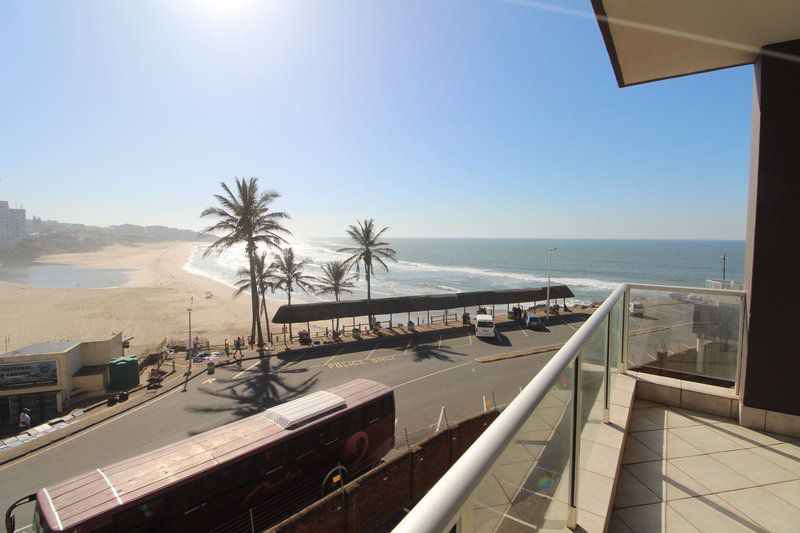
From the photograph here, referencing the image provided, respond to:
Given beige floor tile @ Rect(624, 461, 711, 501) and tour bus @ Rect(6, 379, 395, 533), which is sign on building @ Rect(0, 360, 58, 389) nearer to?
tour bus @ Rect(6, 379, 395, 533)

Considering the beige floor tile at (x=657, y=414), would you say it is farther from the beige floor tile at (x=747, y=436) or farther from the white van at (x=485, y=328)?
the white van at (x=485, y=328)

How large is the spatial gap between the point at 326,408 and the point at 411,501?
11.4 feet

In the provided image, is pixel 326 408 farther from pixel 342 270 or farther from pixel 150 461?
pixel 342 270

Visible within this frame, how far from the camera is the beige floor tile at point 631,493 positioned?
3.14 metres

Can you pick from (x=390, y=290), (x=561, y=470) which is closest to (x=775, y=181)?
(x=561, y=470)

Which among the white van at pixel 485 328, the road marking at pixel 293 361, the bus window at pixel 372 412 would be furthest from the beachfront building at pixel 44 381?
the white van at pixel 485 328

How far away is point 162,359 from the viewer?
28.0 meters

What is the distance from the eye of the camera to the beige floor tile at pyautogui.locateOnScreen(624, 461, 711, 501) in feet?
10.8

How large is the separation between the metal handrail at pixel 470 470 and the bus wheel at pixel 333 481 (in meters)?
11.2

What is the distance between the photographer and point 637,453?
389 cm

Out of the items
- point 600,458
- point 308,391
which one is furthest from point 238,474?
point 308,391

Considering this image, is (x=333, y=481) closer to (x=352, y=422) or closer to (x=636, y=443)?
(x=352, y=422)

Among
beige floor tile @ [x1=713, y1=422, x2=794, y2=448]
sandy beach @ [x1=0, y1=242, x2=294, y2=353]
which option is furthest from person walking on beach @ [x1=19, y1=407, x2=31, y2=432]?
beige floor tile @ [x1=713, y1=422, x2=794, y2=448]

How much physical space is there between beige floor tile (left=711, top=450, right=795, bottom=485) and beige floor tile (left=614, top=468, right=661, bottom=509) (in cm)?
110
